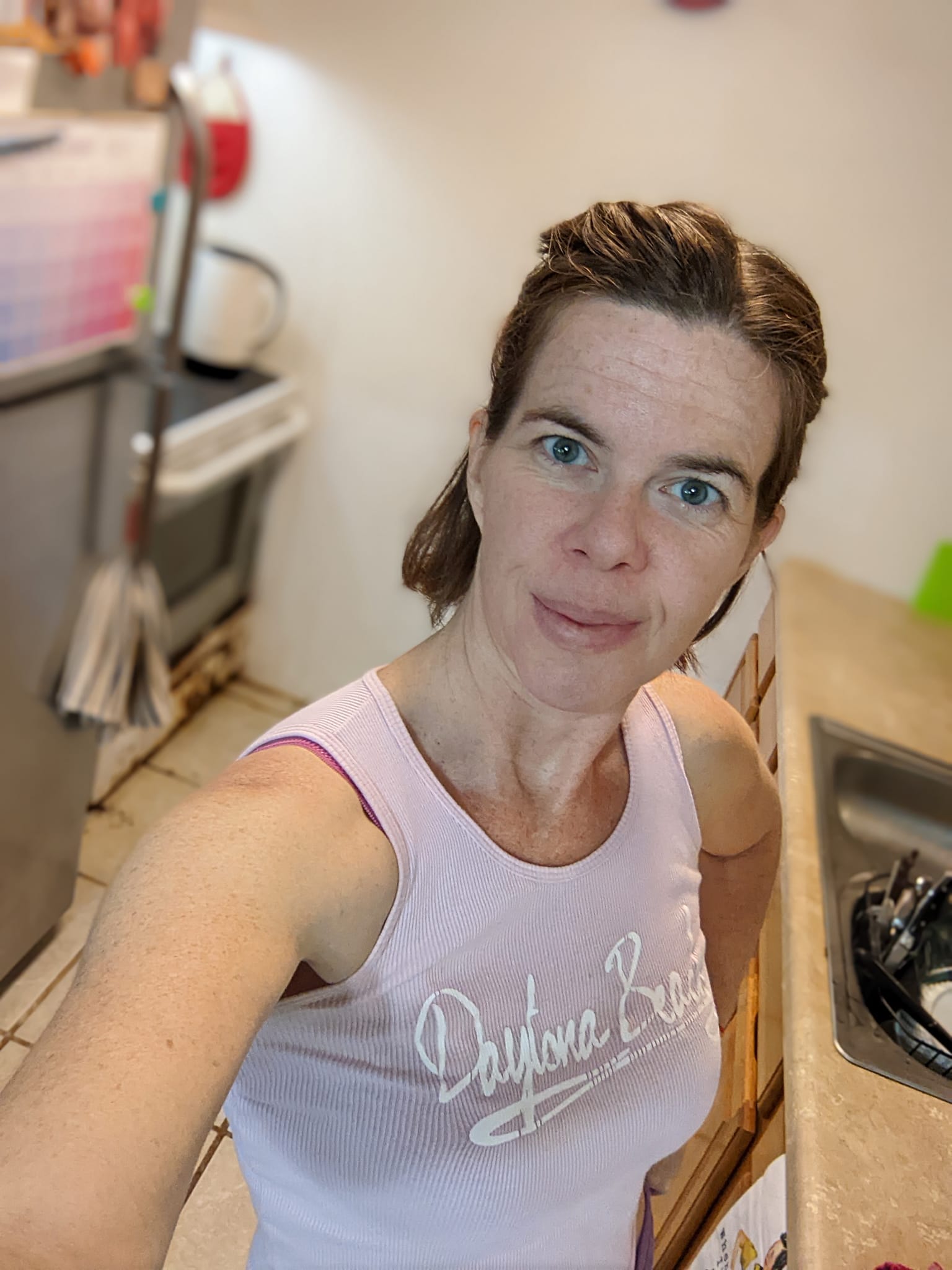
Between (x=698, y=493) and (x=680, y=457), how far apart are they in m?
0.02

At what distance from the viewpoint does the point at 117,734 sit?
1.42m

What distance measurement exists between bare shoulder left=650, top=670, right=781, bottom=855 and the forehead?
0.22 metres

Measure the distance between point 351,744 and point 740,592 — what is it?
242mm

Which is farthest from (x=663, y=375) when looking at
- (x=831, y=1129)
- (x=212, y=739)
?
(x=212, y=739)

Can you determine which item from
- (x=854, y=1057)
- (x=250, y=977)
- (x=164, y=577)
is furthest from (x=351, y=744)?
(x=164, y=577)

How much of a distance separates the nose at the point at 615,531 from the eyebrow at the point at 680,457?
0.07 feet

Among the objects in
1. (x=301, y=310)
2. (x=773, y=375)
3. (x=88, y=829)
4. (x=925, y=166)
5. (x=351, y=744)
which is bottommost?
(x=88, y=829)

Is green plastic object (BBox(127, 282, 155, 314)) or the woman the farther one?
green plastic object (BBox(127, 282, 155, 314))

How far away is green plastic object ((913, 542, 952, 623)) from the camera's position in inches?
51.7

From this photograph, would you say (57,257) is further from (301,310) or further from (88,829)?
(301,310)

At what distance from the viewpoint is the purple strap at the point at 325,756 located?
49 cm

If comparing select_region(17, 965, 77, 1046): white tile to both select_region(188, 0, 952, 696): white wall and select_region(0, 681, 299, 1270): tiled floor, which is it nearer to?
select_region(0, 681, 299, 1270): tiled floor

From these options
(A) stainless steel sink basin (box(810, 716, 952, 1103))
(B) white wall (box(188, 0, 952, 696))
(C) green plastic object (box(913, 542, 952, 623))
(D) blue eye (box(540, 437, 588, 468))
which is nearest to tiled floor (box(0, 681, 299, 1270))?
(D) blue eye (box(540, 437, 588, 468))

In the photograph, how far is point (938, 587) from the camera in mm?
1340
